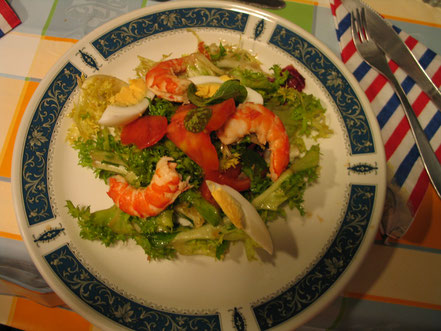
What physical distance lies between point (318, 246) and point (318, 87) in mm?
1045

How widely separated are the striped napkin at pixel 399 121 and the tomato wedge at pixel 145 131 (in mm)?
1461

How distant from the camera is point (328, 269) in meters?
1.67

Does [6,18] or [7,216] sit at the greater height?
[6,18]

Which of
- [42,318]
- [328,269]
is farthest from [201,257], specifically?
[42,318]

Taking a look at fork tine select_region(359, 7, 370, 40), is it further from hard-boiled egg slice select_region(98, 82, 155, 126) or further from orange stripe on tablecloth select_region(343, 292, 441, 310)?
orange stripe on tablecloth select_region(343, 292, 441, 310)

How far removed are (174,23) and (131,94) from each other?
2.21ft

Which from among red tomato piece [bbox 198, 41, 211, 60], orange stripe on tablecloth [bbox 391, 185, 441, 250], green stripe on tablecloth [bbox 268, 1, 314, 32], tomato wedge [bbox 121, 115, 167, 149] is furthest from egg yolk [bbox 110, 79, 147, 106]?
orange stripe on tablecloth [bbox 391, 185, 441, 250]

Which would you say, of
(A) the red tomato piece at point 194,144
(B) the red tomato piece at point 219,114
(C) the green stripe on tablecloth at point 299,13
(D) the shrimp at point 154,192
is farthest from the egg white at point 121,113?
(C) the green stripe on tablecloth at point 299,13

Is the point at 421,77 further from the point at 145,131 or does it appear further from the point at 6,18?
the point at 6,18

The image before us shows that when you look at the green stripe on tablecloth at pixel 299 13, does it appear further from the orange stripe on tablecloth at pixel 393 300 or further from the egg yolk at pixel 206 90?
the orange stripe on tablecloth at pixel 393 300

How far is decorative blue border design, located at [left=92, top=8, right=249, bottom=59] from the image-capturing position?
209 centimetres

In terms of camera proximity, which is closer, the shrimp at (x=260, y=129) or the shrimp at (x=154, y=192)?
the shrimp at (x=154, y=192)

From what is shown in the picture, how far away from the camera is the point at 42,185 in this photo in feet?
5.85

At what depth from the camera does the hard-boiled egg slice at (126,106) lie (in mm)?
1773
